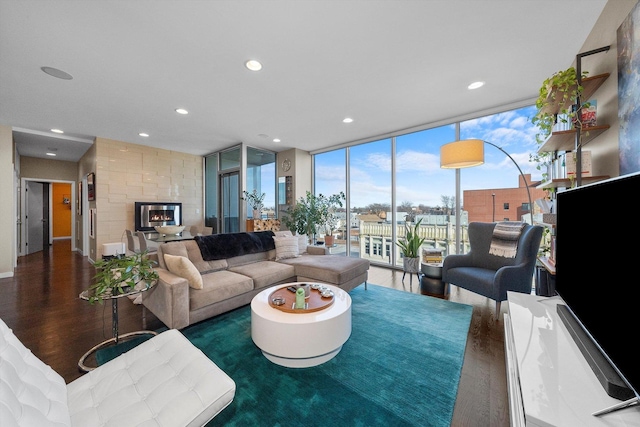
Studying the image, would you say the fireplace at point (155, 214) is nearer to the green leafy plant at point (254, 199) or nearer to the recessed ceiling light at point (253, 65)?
the green leafy plant at point (254, 199)

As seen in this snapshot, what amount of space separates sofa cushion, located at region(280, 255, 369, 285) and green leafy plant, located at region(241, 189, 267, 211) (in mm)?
2588

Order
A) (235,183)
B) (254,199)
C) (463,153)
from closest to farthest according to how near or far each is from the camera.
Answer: (463,153) → (254,199) → (235,183)

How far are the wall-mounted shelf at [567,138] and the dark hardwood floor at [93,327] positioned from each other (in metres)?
1.76

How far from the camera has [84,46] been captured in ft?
7.03

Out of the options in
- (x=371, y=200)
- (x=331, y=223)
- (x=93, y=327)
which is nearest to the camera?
(x=93, y=327)

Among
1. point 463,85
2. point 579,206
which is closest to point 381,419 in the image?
point 579,206

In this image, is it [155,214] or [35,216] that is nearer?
[155,214]

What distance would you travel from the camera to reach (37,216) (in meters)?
6.88

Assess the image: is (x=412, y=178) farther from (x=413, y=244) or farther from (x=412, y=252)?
(x=412, y=252)

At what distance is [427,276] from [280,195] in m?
3.99

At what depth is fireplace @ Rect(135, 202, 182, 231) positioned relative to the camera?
5250 millimetres

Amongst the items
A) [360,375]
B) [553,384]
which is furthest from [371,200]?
A: [553,384]

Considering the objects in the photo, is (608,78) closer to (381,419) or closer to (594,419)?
(594,419)

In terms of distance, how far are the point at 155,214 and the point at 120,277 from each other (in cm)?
433
